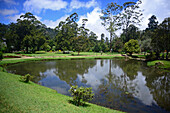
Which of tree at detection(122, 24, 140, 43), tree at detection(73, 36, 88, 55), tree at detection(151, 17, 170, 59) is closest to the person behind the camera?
tree at detection(151, 17, 170, 59)

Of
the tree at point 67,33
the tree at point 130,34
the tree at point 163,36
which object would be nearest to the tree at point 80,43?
the tree at point 67,33

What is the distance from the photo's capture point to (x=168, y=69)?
61.8 feet

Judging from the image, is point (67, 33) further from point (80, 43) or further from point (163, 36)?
point (163, 36)

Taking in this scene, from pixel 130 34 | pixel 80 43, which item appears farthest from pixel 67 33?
pixel 130 34

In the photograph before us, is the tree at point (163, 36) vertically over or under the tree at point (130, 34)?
under

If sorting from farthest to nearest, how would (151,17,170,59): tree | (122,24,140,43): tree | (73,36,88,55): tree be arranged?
(122,24,140,43): tree, (73,36,88,55): tree, (151,17,170,59): tree

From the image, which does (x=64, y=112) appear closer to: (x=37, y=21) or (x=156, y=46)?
(x=156, y=46)

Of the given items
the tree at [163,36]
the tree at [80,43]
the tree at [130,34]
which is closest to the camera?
the tree at [163,36]

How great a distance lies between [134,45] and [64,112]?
3771 centimetres

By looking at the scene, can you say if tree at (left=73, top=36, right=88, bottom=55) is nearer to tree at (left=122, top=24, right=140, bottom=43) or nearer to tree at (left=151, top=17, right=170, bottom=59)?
tree at (left=151, top=17, right=170, bottom=59)

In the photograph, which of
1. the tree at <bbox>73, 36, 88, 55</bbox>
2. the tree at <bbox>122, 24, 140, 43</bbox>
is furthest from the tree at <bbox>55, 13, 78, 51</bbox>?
the tree at <bbox>122, 24, 140, 43</bbox>

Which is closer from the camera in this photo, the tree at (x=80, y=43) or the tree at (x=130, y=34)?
the tree at (x=80, y=43)

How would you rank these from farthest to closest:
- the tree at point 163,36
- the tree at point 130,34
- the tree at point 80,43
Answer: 1. the tree at point 130,34
2. the tree at point 80,43
3. the tree at point 163,36

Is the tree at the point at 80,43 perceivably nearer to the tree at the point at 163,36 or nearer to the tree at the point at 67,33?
the tree at the point at 67,33
